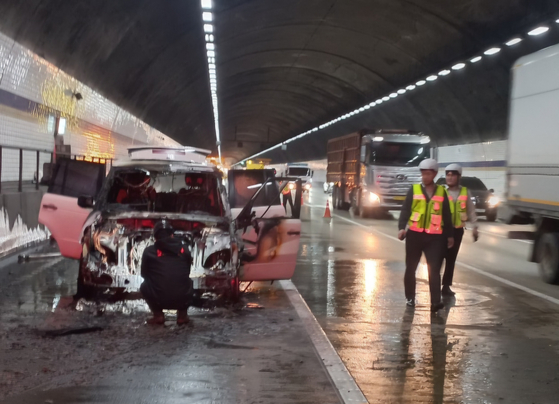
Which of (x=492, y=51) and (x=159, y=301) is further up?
(x=492, y=51)

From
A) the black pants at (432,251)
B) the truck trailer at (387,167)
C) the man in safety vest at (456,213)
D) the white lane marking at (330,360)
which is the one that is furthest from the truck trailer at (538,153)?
the truck trailer at (387,167)

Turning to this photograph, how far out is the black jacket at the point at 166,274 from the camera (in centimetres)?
827

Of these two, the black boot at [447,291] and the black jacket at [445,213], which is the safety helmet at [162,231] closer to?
→ the black jacket at [445,213]

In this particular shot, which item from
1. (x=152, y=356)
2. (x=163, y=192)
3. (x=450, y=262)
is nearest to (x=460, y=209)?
(x=450, y=262)

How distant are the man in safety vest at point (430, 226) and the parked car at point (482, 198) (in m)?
20.3

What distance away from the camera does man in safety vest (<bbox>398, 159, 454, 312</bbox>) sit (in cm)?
975

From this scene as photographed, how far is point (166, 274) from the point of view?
8.28m

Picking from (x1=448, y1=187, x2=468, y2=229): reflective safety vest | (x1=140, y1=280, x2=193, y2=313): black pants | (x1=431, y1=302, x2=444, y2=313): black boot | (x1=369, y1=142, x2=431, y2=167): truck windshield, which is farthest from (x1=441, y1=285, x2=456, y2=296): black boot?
(x1=369, y1=142, x2=431, y2=167): truck windshield

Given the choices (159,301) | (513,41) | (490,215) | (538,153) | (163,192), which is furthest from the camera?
(490,215)

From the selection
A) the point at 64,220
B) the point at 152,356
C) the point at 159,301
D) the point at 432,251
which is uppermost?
the point at 64,220

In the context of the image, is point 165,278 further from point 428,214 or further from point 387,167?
point 387,167

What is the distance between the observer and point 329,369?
22.3ft

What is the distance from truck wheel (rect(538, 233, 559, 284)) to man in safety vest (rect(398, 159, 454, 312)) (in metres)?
2.98

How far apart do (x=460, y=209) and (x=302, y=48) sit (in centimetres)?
2088
